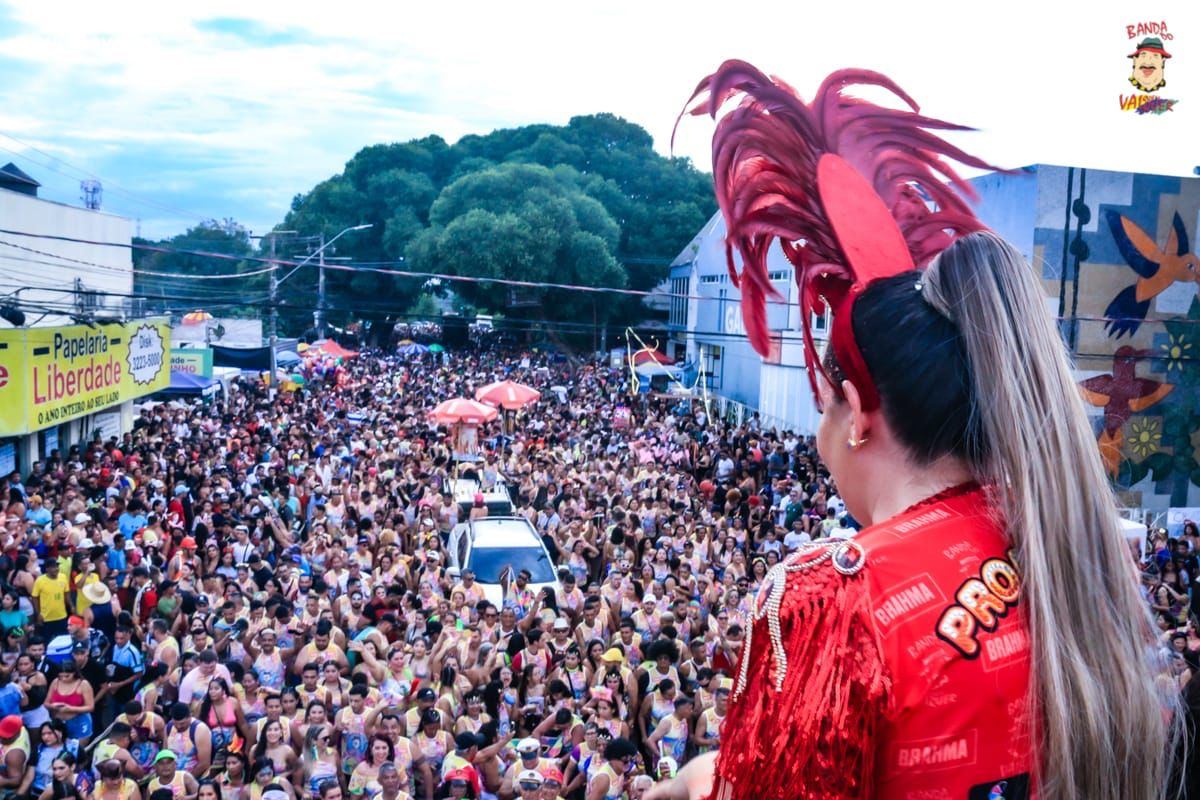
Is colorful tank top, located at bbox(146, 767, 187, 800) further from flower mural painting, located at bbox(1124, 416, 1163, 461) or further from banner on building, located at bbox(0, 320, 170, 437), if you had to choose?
flower mural painting, located at bbox(1124, 416, 1163, 461)

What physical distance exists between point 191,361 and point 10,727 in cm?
2241

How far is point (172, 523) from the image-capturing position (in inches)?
531

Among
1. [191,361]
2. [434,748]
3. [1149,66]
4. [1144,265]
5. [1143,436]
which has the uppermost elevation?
[1149,66]

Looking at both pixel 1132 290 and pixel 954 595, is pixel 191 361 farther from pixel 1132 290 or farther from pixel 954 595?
pixel 954 595

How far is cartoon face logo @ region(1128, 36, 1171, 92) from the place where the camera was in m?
17.8

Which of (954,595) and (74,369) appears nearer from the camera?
(954,595)

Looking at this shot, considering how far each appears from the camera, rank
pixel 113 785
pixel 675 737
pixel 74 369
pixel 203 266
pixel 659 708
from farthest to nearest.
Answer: pixel 203 266
pixel 74 369
pixel 659 708
pixel 675 737
pixel 113 785

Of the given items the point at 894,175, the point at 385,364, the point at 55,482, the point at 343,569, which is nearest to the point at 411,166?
the point at 385,364

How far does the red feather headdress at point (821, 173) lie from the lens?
1.79 metres

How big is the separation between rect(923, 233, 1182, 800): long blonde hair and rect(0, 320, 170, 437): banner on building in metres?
17.1

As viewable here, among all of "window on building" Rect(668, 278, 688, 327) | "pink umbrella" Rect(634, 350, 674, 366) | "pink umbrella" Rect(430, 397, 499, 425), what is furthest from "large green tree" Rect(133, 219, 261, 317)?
"pink umbrella" Rect(430, 397, 499, 425)

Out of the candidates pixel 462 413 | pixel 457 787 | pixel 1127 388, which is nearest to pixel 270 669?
pixel 457 787

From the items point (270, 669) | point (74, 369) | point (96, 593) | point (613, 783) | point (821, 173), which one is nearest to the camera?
point (821, 173)

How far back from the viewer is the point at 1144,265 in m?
17.5
